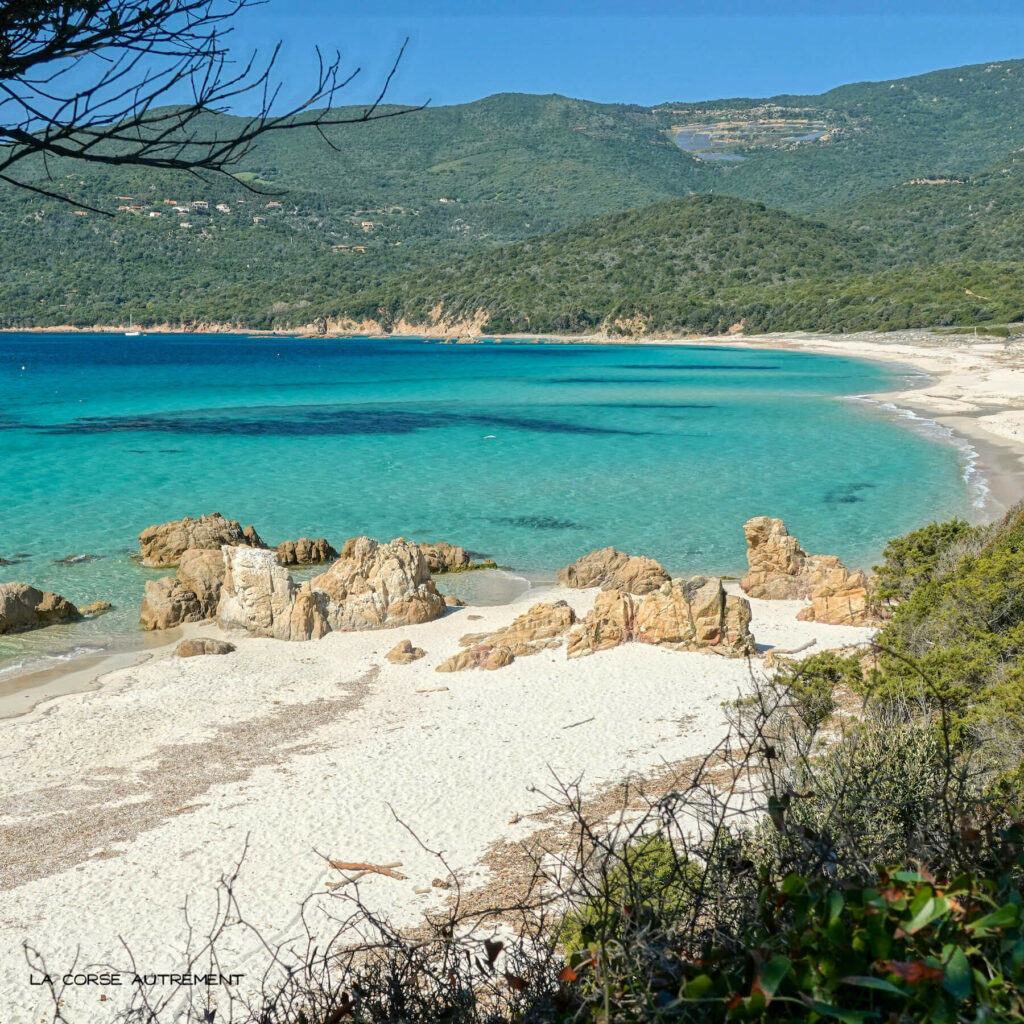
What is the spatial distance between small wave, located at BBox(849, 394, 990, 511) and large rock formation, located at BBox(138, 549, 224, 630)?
14230 millimetres

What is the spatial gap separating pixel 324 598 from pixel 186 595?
203 cm

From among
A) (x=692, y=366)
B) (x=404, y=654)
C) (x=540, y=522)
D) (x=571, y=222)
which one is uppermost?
(x=571, y=222)

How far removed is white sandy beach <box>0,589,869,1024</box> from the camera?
18.2 ft

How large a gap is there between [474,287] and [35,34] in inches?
4386

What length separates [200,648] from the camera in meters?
11.6

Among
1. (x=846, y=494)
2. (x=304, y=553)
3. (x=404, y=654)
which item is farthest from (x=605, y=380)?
(x=404, y=654)

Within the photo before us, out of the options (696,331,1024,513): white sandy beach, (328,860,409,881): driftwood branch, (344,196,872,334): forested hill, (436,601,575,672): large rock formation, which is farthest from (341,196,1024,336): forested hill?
(328,860,409,881): driftwood branch

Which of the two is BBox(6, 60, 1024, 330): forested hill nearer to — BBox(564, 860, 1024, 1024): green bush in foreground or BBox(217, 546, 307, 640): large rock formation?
BBox(217, 546, 307, 640): large rock formation

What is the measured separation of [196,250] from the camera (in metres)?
128

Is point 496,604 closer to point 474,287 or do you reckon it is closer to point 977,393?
point 977,393

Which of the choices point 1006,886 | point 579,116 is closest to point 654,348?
point 1006,886

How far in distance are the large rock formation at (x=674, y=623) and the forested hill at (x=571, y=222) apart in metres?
55.6

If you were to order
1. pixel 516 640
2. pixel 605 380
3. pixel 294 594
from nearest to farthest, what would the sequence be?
1. pixel 516 640
2. pixel 294 594
3. pixel 605 380

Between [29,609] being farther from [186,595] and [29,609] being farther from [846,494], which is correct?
[846,494]
